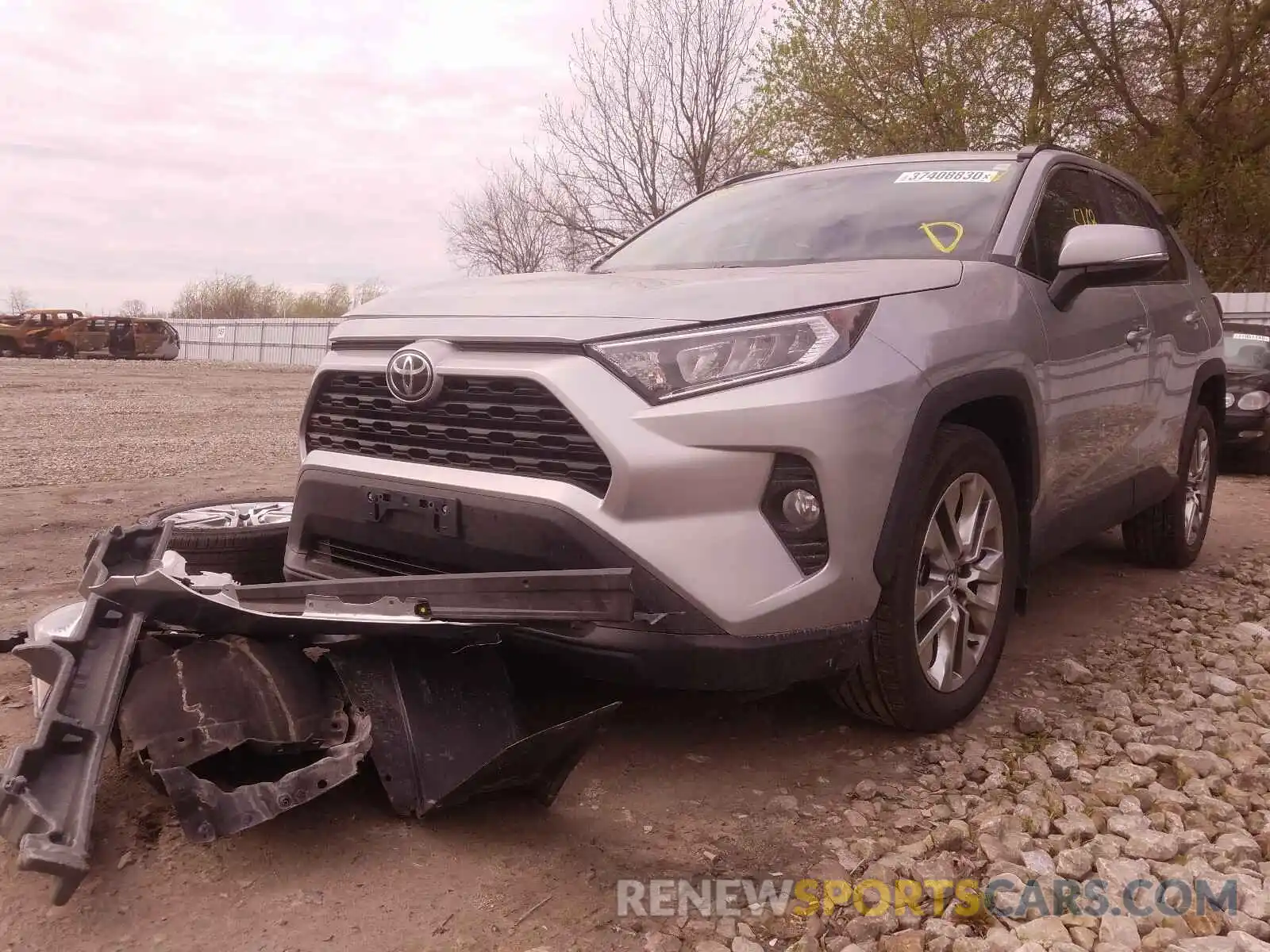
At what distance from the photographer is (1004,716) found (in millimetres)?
3176

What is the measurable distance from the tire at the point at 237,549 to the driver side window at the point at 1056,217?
8.76ft

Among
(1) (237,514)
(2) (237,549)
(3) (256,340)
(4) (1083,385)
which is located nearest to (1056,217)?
(4) (1083,385)

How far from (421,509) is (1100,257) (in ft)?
7.40

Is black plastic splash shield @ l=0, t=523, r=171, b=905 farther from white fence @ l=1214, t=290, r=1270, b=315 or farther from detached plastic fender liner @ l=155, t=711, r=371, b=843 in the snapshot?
white fence @ l=1214, t=290, r=1270, b=315

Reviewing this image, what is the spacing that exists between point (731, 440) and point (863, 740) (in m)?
1.13

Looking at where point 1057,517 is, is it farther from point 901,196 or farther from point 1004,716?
point 901,196

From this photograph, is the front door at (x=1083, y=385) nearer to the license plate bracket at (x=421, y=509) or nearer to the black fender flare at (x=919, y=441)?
the black fender flare at (x=919, y=441)

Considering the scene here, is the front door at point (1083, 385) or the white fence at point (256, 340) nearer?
→ the front door at point (1083, 385)

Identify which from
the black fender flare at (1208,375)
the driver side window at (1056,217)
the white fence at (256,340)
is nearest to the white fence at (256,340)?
the white fence at (256,340)

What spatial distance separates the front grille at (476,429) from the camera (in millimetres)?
2418

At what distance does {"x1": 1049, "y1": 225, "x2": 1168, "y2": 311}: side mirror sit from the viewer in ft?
10.6

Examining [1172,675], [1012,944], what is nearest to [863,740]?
[1012,944]

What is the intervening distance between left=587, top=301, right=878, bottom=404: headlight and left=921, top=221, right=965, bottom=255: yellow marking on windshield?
97cm

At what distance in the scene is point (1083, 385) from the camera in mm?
3529
